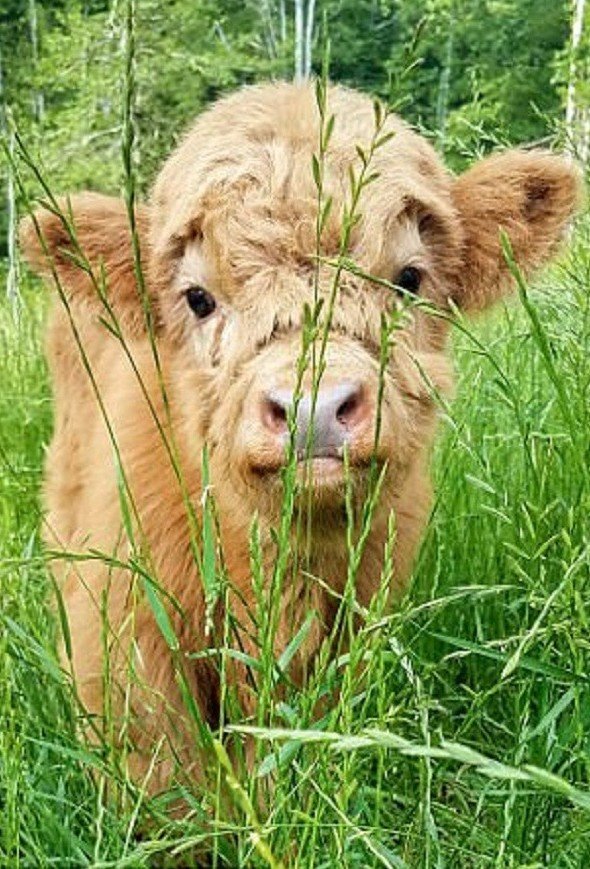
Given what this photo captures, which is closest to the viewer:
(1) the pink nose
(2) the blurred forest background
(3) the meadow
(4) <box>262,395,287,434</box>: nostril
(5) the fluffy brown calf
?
(3) the meadow

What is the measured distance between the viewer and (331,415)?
7.58ft

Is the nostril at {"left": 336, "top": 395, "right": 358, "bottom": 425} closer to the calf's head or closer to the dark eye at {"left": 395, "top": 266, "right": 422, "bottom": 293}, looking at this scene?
the calf's head

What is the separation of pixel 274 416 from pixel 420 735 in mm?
600

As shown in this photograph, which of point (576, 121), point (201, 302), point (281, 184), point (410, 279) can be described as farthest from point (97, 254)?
point (576, 121)

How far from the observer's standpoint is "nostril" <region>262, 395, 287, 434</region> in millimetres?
2412

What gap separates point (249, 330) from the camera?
9.19 ft

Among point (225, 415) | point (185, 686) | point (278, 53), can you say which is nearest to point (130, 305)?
point (225, 415)

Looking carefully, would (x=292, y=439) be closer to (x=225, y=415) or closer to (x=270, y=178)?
(x=225, y=415)

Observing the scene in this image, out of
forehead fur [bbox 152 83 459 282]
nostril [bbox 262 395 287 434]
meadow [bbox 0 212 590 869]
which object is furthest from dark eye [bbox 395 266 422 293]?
nostril [bbox 262 395 287 434]

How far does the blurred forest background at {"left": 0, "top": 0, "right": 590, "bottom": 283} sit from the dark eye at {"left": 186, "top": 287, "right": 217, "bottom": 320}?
1.65 ft

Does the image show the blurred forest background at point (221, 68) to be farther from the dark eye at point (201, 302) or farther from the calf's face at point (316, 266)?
the dark eye at point (201, 302)

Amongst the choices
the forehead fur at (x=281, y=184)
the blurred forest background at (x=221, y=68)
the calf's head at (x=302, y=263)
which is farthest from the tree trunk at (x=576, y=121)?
the forehead fur at (x=281, y=184)

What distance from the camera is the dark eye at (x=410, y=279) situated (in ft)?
10.5

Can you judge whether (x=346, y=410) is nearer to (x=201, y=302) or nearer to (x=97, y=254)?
(x=201, y=302)
